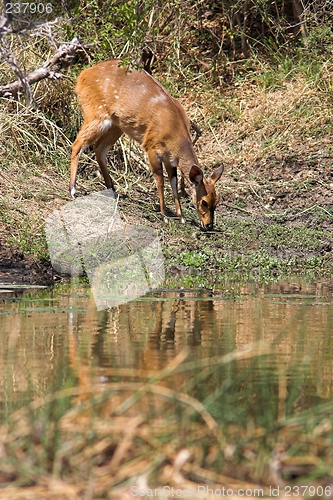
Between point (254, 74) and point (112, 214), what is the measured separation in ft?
16.2

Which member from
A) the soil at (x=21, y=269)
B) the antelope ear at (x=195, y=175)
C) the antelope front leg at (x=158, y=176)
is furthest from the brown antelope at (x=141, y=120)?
the soil at (x=21, y=269)

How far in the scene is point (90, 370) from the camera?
4.27m

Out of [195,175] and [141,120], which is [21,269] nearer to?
[195,175]

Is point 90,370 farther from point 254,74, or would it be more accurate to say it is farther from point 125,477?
point 254,74

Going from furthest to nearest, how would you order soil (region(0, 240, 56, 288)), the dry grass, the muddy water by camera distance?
soil (region(0, 240, 56, 288)) < the muddy water < the dry grass

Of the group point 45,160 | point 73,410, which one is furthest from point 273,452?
point 45,160

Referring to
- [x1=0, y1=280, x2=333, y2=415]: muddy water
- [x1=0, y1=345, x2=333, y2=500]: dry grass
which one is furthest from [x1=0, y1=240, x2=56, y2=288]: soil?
[x1=0, y1=345, x2=333, y2=500]: dry grass

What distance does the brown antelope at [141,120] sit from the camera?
10688 mm

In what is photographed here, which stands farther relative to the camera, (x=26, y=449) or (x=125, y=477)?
(x=26, y=449)

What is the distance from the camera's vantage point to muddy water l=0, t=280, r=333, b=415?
168 inches

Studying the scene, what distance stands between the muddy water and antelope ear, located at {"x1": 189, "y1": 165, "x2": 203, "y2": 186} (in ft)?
8.44

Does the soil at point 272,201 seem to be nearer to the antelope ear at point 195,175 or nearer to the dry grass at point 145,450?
the antelope ear at point 195,175

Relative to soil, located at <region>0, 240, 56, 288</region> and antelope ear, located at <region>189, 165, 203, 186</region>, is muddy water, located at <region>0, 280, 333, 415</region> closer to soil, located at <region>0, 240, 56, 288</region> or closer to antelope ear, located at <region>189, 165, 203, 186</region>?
soil, located at <region>0, 240, 56, 288</region>

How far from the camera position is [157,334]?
5574 mm
